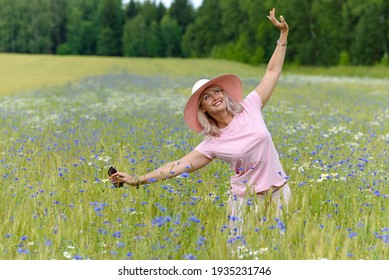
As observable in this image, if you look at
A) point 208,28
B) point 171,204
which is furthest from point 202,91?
point 208,28

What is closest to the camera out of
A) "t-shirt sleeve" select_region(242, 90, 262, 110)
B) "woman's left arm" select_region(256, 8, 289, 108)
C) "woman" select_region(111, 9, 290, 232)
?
"woman" select_region(111, 9, 290, 232)

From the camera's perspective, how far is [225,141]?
512 centimetres

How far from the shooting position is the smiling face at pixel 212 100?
16.8 feet

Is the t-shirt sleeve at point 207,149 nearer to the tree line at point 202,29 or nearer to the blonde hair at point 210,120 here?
the blonde hair at point 210,120

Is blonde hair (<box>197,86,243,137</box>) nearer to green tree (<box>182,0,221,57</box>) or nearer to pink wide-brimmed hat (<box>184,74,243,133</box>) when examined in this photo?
pink wide-brimmed hat (<box>184,74,243,133</box>)

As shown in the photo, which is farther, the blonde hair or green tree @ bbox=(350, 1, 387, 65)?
green tree @ bbox=(350, 1, 387, 65)

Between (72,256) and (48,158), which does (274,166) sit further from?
(48,158)

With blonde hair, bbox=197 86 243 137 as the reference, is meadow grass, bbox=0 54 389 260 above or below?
below

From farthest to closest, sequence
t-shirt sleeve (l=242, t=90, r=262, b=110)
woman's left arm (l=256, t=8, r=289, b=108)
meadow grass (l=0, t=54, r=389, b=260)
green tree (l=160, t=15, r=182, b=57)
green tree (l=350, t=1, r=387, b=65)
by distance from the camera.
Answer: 1. green tree (l=160, t=15, r=182, b=57)
2. green tree (l=350, t=1, r=387, b=65)
3. woman's left arm (l=256, t=8, r=289, b=108)
4. t-shirt sleeve (l=242, t=90, r=262, b=110)
5. meadow grass (l=0, t=54, r=389, b=260)

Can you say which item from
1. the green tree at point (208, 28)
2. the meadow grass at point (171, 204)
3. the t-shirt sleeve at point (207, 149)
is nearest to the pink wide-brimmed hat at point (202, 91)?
the t-shirt sleeve at point (207, 149)

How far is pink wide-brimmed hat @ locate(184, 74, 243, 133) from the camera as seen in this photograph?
→ 5089mm

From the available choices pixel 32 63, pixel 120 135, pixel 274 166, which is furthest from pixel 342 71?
pixel 274 166

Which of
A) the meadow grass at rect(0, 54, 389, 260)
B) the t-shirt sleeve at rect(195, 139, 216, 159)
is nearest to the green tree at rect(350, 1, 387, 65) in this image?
the meadow grass at rect(0, 54, 389, 260)

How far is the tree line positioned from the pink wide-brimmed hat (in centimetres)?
4498
